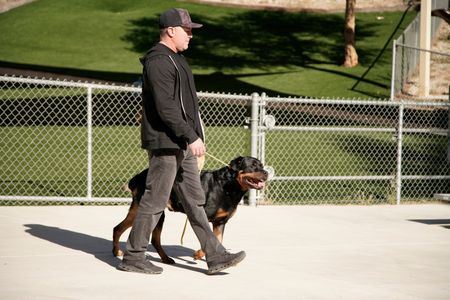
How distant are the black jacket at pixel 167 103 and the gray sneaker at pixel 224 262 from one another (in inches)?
35.4

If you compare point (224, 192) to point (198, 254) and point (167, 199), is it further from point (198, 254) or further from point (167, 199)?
point (167, 199)

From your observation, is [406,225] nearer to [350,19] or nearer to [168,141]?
[168,141]

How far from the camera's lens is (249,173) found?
23.7 feet

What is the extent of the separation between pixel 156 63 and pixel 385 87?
21706mm

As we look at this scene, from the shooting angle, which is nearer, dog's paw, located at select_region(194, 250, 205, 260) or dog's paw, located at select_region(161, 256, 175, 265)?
dog's paw, located at select_region(161, 256, 175, 265)

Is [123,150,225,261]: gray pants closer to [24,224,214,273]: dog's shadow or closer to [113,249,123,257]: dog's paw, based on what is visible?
[24,224,214,273]: dog's shadow

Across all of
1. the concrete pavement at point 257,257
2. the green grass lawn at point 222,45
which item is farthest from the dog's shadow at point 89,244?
the green grass lawn at point 222,45

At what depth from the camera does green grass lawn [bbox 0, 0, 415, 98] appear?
28391mm

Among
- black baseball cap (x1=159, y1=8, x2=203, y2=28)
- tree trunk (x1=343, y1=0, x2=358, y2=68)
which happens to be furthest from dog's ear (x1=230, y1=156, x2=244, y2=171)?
tree trunk (x1=343, y1=0, x2=358, y2=68)

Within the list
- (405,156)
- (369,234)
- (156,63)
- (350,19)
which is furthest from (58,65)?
(156,63)

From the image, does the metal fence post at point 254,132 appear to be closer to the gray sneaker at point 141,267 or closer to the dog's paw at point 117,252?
the dog's paw at point 117,252

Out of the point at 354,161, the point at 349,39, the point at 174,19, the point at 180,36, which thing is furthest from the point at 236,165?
the point at 349,39

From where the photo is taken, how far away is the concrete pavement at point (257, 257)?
20.0 feet

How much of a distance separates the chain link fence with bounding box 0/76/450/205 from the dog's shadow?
5.20 ft
